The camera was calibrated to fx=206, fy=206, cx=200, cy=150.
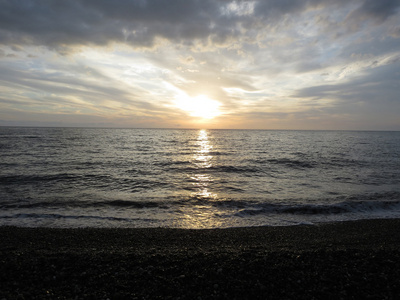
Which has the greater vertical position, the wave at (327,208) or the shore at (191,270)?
the shore at (191,270)

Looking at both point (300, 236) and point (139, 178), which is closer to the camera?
point (300, 236)

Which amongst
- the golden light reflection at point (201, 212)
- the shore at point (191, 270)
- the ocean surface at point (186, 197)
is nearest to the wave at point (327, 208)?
the ocean surface at point (186, 197)

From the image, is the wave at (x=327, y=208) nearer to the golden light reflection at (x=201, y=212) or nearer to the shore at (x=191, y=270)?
the golden light reflection at (x=201, y=212)

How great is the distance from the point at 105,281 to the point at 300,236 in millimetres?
7546

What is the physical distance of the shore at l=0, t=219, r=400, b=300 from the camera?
4340mm

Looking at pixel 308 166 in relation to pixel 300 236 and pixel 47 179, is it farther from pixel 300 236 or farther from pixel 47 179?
pixel 47 179

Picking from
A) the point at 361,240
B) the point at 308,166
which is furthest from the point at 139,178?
the point at 308,166

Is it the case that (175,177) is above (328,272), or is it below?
below

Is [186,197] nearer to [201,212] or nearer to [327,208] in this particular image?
[201,212]

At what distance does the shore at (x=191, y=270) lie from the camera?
4340mm

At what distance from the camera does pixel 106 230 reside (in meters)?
8.95

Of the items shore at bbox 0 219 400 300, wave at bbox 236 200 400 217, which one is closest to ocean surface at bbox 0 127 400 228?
wave at bbox 236 200 400 217

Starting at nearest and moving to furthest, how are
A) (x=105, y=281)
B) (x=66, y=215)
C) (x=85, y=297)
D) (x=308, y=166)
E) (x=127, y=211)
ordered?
(x=85, y=297) < (x=105, y=281) < (x=66, y=215) < (x=127, y=211) < (x=308, y=166)

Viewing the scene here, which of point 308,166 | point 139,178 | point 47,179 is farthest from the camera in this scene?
point 308,166
